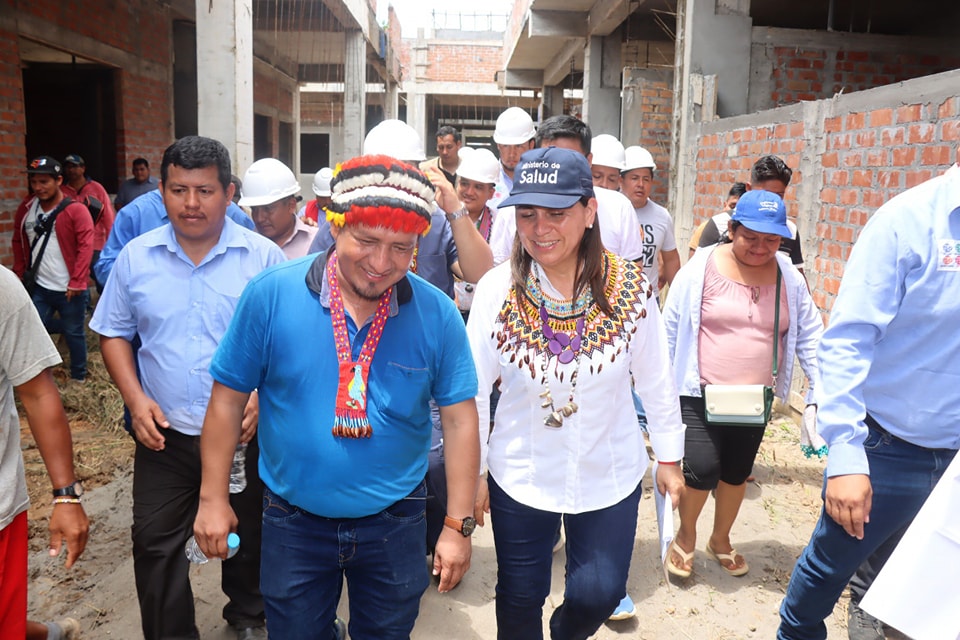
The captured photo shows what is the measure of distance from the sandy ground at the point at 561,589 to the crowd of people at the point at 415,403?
42cm

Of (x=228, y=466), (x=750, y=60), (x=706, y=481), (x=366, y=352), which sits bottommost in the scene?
(x=706, y=481)

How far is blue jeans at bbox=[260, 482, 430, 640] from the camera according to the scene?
2.40m

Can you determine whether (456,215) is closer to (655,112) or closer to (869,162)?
(869,162)

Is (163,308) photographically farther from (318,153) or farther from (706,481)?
(318,153)

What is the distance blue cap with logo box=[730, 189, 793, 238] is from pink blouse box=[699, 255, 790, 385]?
0.34 metres

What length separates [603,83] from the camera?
1299 cm

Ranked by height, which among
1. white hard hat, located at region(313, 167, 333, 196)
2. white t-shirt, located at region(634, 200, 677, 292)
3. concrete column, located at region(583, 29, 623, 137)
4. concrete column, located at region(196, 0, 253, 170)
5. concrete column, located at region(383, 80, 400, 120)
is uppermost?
concrete column, located at region(383, 80, 400, 120)

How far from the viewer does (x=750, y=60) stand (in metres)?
8.27

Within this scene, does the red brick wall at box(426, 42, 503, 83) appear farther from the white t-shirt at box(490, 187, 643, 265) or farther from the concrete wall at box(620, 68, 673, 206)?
the white t-shirt at box(490, 187, 643, 265)

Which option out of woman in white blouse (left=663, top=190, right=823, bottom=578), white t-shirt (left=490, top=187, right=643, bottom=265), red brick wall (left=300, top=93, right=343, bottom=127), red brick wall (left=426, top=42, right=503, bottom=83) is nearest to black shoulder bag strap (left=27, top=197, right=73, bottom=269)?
white t-shirt (left=490, top=187, right=643, bottom=265)

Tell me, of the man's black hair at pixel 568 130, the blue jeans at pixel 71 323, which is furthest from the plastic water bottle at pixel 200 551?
the blue jeans at pixel 71 323

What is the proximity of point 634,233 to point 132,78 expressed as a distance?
968 centimetres

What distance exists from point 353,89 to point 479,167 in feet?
32.6

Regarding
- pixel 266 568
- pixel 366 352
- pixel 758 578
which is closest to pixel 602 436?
pixel 366 352
